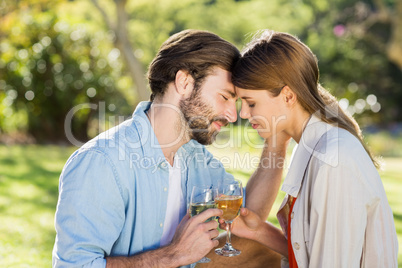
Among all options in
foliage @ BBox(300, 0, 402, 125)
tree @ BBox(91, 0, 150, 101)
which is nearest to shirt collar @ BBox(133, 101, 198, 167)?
tree @ BBox(91, 0, 150, 101)

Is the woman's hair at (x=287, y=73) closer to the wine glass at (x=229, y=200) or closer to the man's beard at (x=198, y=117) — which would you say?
the man's beard at (x=198, y=117)

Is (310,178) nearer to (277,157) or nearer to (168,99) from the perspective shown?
(277,157)

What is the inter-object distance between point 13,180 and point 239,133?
6387mm

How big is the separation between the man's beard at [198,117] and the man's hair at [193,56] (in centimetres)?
10

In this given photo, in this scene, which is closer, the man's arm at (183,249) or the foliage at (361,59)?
the man's arm at (183,249)

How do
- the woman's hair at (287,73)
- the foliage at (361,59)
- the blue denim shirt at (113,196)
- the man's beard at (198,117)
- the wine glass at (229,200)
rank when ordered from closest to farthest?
the blue denim shirt at (113,196) < the wine glass at (229,200) < the woman's hair at (287,73) < the man's beard at (198,117) < the foliage at (361,59)

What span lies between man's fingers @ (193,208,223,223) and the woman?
0.39 metres

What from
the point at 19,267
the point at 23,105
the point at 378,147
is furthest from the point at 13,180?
the point at 378,147

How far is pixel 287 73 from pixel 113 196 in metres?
1.21

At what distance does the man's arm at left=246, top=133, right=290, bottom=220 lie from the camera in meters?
3.20

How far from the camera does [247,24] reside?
23.0 meters

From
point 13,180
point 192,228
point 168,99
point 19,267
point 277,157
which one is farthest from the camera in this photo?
point 13,180

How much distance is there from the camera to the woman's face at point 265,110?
9.32 ft

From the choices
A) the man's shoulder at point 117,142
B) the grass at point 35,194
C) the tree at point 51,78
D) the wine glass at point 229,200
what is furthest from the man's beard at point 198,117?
the tree at point 51,78
